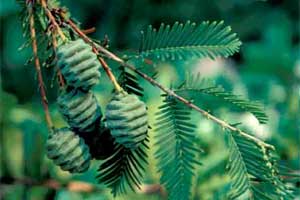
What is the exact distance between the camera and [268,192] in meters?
0.56

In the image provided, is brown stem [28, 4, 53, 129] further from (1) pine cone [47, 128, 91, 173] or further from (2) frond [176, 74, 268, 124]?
(2) frond [176, 74, 268, 124]

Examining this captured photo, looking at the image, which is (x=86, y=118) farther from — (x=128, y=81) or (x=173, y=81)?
(x=173, y=81)

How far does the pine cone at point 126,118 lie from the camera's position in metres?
0.53

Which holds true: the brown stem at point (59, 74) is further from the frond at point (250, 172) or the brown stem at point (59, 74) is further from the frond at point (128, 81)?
the frond at point (250, 172)

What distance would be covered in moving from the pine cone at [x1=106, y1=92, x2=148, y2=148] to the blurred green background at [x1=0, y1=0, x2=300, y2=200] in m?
0.09

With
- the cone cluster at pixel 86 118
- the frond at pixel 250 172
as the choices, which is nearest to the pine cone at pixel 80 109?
the cone cluster at pixel 86 118

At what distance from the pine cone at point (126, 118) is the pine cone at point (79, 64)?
0.03m

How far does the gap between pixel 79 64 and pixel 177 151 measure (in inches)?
5.0

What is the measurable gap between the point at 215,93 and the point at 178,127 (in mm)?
47

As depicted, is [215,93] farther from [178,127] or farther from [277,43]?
[277,43]

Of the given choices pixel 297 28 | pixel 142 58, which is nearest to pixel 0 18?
pixel 297 28

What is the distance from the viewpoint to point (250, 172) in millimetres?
557

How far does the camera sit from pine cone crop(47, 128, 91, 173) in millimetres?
559

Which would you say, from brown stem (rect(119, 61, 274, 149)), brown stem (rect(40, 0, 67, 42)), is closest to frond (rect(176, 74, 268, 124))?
brown stem (rect(119, 61, 274, 149))
